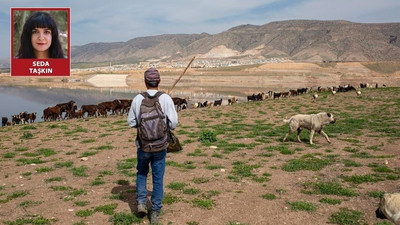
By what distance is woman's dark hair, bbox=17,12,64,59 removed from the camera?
7.50 meters

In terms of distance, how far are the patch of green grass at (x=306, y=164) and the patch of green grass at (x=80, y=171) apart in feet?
19.3

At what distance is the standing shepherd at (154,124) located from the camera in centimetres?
558

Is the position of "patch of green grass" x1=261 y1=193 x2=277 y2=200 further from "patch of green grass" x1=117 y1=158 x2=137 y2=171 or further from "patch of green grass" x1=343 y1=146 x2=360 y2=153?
"patch of green grass" x1=343 y1=146 x2=360 y2=153

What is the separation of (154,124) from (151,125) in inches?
2.1

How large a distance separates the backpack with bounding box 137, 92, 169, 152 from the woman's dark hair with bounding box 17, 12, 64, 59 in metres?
3.59

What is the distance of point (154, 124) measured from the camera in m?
5.57

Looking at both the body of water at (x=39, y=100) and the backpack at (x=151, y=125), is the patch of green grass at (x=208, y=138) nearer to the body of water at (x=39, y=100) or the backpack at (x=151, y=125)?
the backpack at (x=151, y=125)

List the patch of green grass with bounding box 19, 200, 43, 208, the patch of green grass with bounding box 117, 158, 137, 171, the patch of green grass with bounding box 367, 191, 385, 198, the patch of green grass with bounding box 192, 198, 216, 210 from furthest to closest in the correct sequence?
1. the patch of green grass with bounding box 117, 158, 137, 171
2. the patch of green grass with bounding box 367, 191, 385, 198
3. the patch of green grass with bounding box 19, 200, 43, 208
4. the patch of green grass with bounding box 192, 198, 216, 210

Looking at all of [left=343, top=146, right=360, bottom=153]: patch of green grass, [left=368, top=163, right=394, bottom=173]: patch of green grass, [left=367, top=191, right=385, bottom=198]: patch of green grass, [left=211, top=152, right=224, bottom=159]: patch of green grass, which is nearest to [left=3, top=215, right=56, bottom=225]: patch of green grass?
[left=211, top=152, right=224, bottom=159]: patch of green grass

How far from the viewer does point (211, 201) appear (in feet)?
23.8

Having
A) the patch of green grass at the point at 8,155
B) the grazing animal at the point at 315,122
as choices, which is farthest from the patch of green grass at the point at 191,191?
the patch of green grass at the point at 8,155

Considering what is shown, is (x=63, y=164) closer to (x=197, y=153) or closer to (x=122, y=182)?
(x=122, y=182)

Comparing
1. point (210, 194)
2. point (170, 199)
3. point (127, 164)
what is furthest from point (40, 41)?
point (210, 194)

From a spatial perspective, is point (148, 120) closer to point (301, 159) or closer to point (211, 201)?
point (211, 201)
